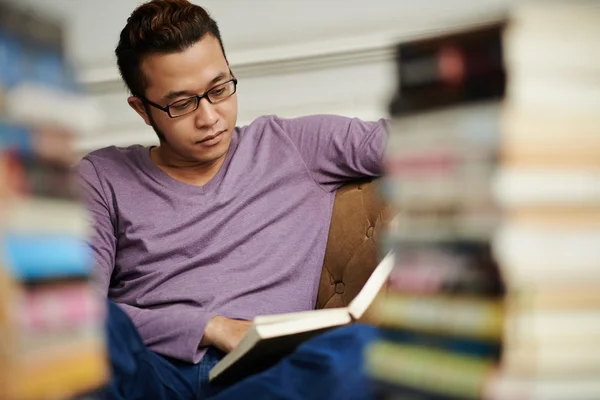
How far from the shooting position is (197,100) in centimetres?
131

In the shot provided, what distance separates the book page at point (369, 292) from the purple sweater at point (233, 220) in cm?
29

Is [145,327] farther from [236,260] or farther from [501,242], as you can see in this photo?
[501,242]

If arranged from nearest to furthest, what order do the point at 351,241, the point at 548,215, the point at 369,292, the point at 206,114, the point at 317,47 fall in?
the point at 548,215
the point at 369,292
the point at 206,114
the point at 351,241
the point at 317,47

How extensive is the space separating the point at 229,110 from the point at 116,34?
0.74 metres

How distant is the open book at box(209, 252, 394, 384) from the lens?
899 millimetres

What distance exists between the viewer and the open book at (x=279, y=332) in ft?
2.95

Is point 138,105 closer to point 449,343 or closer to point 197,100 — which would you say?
point 197,100

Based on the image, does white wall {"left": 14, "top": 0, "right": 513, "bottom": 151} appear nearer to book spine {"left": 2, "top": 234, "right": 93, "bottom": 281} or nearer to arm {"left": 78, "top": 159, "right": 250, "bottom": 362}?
arm {"left": 78, "top": 159, "right": 250, "bottom": 362}

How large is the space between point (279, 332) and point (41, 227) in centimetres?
48

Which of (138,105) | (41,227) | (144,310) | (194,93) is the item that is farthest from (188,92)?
(41,227)

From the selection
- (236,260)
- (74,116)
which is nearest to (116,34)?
(236,260)

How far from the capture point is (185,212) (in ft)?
4.48

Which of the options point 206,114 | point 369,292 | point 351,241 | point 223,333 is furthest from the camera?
point 351,241

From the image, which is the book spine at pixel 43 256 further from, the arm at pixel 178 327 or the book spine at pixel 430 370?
the arm at pixel 178 327
